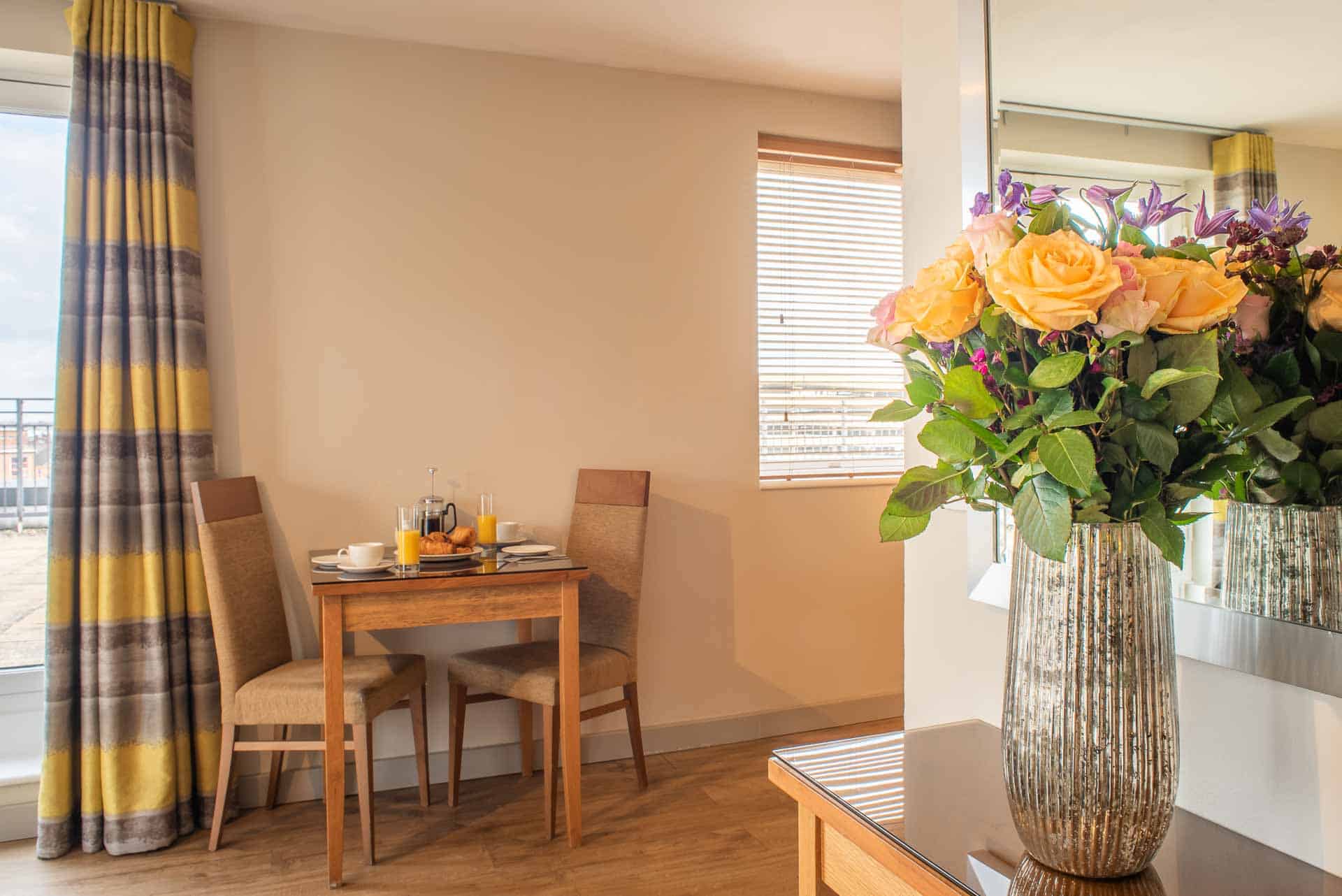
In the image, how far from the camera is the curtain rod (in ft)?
3.68

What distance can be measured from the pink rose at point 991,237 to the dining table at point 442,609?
6.64 ft

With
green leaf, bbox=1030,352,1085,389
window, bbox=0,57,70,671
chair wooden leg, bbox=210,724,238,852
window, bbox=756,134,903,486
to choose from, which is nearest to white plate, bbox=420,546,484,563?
chair wooden leg, bbox=210,724,238,852

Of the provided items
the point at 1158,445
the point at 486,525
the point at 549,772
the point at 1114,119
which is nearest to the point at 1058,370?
the point at 1158,445

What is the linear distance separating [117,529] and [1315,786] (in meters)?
3.02

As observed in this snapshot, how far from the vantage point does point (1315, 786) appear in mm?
980

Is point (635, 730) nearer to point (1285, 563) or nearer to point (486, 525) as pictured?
point (486, 525)

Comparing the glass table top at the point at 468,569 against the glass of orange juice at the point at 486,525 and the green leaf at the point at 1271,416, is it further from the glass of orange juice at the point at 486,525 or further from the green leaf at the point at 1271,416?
the green leaf at the point at 1271,416

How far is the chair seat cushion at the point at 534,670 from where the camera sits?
9.44ft

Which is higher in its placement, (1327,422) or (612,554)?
(1327,422)

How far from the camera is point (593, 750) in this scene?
3521mm

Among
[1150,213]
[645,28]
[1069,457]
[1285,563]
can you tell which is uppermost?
[645,28]

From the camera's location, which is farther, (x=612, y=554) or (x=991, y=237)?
(x=612, y=554)

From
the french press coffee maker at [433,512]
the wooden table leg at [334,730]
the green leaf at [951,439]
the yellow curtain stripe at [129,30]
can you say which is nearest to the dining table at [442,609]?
Result: the wooden table leg at [334,730]

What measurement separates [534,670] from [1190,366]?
7.78ft
